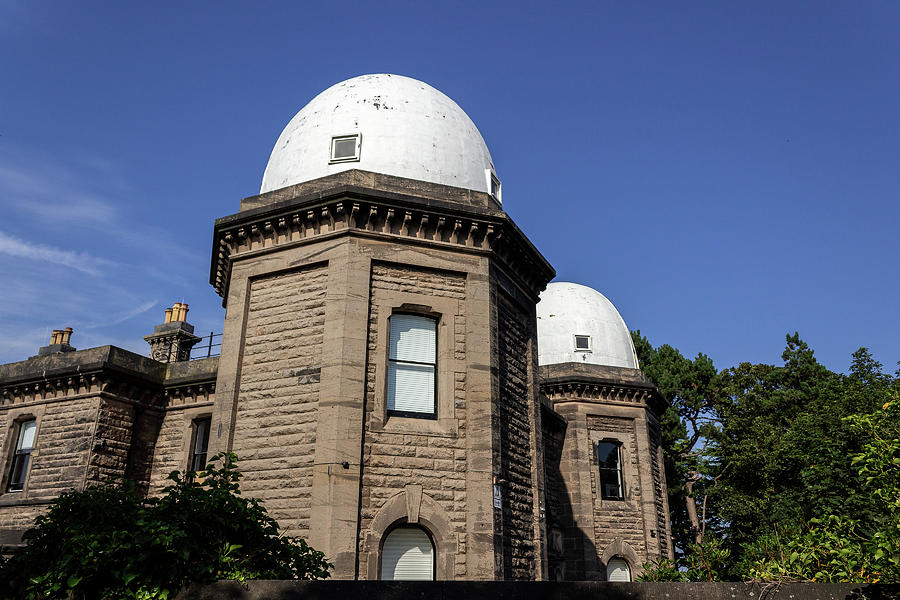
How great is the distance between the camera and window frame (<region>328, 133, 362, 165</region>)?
1441cm

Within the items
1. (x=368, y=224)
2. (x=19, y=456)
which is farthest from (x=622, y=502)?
(x=19, y=456)

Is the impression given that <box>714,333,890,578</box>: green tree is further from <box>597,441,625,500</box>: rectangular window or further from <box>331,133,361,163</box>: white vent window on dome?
<box>331,133,361,163</box>: white vent window on dome

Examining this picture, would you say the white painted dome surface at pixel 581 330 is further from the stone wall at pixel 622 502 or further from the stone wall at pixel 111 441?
the stone wall at pixel 111 441

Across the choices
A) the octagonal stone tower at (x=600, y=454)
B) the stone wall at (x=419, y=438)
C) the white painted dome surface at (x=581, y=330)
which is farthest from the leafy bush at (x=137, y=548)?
the white painted dome surface at (x=581, y=330)

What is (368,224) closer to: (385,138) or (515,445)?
(385,138)

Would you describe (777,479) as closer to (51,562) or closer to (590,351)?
(590,351)

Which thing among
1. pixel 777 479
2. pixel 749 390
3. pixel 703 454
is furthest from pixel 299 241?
pixel 749 390

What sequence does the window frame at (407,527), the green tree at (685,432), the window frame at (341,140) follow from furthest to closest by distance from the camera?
the green tree at (685,432)
the window frame at (341,140)
the window frame at (407,527)

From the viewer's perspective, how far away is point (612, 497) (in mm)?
22938

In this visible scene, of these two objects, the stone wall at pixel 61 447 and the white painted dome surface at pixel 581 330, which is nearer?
the stone wall at pixel 61 447

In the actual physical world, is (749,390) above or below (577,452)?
above

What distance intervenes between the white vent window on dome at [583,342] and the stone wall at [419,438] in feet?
41.5

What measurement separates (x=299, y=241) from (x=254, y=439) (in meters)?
3.83

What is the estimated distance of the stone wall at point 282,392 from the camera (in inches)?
459
